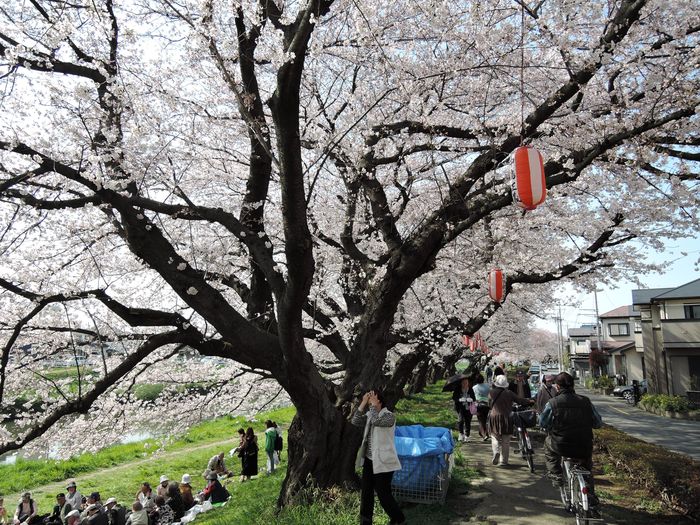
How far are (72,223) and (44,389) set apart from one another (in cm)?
330

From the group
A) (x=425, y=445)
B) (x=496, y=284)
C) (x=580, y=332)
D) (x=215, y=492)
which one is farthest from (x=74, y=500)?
(x=580, y=332)

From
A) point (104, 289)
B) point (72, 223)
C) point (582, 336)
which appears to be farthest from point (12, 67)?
point (582, 336)

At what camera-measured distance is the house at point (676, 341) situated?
1061 inches

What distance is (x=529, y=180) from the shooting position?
4969mm

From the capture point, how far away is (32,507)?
11.9 m

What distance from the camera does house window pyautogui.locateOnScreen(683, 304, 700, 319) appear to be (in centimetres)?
2723

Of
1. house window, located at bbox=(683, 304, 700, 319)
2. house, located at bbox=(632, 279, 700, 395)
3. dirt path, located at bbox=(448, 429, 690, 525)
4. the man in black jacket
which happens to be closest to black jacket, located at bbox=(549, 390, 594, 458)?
dirt path, located at bbox=(448, 429, 690, 525)

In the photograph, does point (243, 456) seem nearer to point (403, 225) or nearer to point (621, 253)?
point (403, 225)

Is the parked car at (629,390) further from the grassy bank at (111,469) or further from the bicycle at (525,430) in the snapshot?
the bicycle at (525,430)

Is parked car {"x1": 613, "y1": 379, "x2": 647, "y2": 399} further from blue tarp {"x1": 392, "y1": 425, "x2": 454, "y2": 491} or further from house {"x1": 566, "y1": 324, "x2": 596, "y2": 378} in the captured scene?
blue tarp {"x1": 392, "y1": 425, "x2": 454, "y2": 491}

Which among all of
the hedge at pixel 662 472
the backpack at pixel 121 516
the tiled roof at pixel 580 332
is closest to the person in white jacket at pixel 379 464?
the hedge at pixel 662 472

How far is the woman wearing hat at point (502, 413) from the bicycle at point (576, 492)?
2.56 metres

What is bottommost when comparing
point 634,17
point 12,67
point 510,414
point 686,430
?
point 686,430

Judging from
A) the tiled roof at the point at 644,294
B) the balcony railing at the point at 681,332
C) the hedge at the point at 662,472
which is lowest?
the hedge at the point at 662,472
